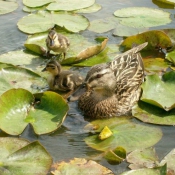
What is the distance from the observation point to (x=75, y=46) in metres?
5.95

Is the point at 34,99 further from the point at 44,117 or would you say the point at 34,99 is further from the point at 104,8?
the point at 104,8

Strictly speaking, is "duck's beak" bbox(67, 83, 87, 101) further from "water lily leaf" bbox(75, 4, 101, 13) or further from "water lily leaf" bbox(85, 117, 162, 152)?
"water lily leaf" bbox(75, 4, 101, 13)

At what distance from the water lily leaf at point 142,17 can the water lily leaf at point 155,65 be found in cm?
92

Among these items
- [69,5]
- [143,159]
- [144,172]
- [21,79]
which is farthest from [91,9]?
[144,172]

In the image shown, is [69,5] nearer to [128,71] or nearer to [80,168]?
[128,71]

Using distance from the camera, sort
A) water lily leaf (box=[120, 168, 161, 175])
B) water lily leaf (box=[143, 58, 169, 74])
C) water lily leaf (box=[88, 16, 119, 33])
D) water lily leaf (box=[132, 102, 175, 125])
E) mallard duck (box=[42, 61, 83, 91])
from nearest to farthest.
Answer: water lily leaf (box=[120, 168, 161, 175]) → water lily leaf (box=[132, 102, 175, 125]) → mallard duck (box=[42, 61, 83, 91]) → water lily leaf (box=[143, 58, 169, 74]) → water lily leaf (box=[88, 16, 119, 33])

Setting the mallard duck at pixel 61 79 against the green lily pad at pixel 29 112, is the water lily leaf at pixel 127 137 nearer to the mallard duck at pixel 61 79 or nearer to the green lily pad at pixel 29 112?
the green lily pad at pixel 29 112

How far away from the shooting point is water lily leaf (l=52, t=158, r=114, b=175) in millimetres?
3652

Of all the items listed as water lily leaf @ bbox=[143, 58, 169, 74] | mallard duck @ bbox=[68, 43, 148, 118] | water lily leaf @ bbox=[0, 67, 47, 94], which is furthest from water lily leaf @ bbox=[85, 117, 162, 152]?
water lily leaf @ bbox=[143, 58, 169, 74]

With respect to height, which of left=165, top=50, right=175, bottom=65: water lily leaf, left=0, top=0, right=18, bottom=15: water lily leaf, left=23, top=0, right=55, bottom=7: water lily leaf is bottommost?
left=0, top=0, right=18, bottom=15: water lily leaf

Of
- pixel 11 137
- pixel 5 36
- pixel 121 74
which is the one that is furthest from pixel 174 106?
pixel 5 36

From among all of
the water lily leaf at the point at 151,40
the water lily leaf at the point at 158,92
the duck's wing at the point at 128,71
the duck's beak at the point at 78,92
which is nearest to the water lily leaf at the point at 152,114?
the water lily leaf at the point at 158,92

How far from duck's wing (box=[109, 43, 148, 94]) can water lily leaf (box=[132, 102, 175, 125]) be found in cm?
29

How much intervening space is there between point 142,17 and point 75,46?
1.33 metres
